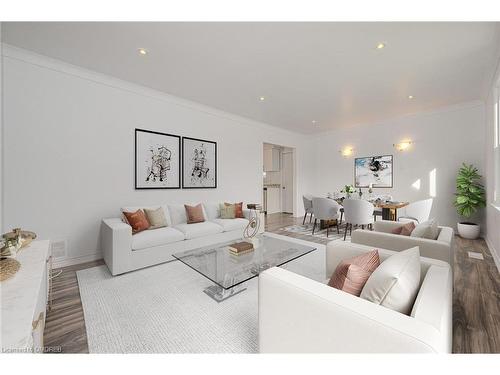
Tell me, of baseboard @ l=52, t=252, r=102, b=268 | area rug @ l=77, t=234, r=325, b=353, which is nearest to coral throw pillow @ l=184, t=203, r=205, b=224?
area rug @ l=77, t=234, r=325, b=353

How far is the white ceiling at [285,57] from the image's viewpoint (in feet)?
7.18

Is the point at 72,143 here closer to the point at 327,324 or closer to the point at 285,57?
the point at 285,57

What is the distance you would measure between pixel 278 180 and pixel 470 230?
5067 millimetres

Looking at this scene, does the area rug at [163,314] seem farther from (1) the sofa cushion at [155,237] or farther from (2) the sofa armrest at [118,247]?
(1) the sofa cushion at [155,237]

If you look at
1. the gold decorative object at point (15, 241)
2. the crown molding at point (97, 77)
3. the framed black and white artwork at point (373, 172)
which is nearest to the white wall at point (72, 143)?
the crown molding at point (97, 77)

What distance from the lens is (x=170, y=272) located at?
262 cm

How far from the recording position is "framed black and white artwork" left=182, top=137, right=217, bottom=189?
406 centimetres

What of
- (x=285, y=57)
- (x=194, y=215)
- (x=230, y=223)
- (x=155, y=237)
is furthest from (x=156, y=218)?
(x=285, y=57)

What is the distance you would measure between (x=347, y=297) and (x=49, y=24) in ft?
11.0

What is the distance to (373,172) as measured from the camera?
5.66 m

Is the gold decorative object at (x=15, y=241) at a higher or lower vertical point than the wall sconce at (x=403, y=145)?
lower

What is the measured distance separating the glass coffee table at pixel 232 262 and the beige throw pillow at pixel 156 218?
1.05 metres

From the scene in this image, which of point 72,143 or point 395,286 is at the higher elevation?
point 72,143
